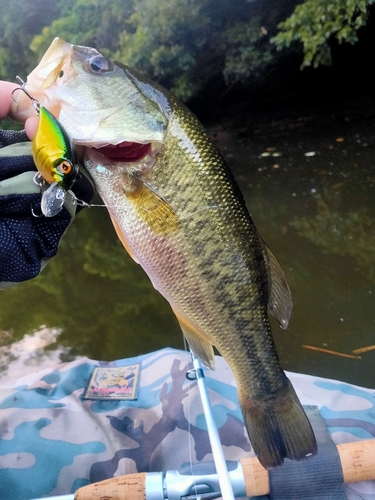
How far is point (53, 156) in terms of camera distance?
1.12 meters

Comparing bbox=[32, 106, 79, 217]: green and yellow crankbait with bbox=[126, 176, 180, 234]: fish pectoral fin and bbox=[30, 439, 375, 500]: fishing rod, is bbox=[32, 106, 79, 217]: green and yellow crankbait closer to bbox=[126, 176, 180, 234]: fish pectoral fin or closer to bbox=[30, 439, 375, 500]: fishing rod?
bbox=[126, 176, 180, 234]: fish pectoral fin

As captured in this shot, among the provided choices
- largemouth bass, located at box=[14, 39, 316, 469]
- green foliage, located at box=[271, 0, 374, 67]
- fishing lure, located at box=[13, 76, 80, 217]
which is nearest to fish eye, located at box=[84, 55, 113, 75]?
largemouth bass, located at box=[14, 39, 316, 469]

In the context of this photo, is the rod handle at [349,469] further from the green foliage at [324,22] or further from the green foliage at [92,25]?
the green foliage at [92,25]

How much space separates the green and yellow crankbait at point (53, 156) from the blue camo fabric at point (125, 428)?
1035mm

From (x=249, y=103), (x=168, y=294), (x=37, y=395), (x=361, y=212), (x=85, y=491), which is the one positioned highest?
(x=168, y=294)

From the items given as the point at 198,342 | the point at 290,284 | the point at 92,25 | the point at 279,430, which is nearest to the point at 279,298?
the point at 198,342

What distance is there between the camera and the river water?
3.37m

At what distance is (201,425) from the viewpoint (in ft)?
5.69

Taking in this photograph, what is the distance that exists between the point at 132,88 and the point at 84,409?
133 cm

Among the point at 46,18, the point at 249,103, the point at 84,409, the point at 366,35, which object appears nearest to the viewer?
the point at 84,409

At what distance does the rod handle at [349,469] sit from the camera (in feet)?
4.60

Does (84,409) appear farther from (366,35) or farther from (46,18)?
(46,18)

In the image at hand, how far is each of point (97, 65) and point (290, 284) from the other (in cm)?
298

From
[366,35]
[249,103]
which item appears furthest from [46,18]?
[366,35]
